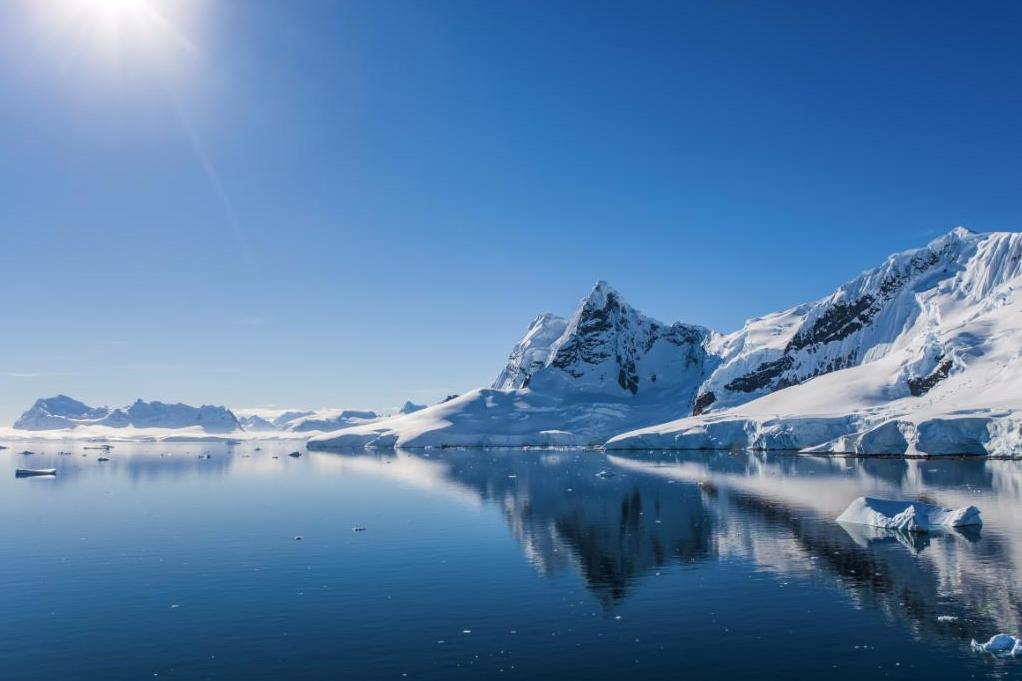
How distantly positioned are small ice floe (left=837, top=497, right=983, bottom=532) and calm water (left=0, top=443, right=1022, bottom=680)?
73.9 inches

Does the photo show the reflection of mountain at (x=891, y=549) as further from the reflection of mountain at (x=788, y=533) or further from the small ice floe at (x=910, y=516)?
the small ice floe at (x=910, y=516)

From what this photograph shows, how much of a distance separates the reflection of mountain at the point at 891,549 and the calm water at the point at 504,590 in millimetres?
190

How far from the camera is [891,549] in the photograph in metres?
41.0

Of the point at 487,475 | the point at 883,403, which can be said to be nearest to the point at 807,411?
the point at 883,403

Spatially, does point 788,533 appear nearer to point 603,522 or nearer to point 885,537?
point 885,537

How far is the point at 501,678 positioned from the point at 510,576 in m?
14.9

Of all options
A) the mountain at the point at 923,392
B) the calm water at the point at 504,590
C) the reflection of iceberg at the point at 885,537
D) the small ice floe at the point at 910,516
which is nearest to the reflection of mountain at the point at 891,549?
the reflection of iceberg at the point at 885,537

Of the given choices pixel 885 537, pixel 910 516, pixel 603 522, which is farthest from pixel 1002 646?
pixel 603 522

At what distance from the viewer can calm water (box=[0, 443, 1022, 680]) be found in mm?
24078

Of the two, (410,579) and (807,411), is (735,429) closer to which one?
(807,411)

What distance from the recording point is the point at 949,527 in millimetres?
47000

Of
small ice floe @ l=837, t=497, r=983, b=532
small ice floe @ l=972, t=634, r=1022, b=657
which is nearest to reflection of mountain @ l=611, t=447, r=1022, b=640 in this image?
small ice floe @ l=837, t=497, r=983, b=532

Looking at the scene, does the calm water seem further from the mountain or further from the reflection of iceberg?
the mountain

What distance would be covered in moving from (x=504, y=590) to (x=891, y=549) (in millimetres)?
21811
